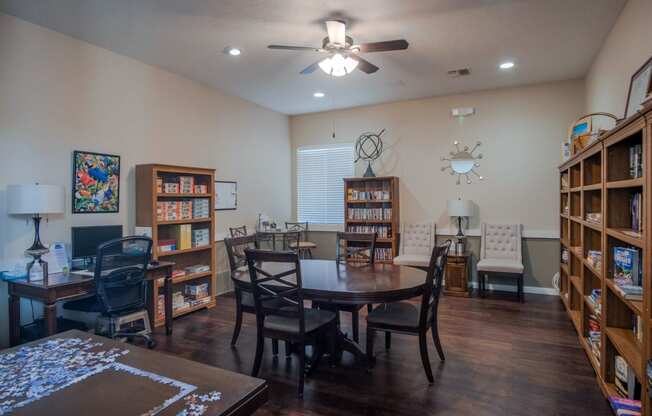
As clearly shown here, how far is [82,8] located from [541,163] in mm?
5639

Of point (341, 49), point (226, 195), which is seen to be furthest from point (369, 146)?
point (341, 49)

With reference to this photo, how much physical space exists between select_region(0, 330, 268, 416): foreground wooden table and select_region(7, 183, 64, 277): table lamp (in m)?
1.94

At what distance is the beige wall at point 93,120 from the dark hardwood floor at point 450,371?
169 cm

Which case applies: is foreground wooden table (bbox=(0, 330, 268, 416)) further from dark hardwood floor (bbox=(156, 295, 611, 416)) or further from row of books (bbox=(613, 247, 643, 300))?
row of books (bbox=(613, 247, 643, 300))

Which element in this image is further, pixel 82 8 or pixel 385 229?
pixel 385 229

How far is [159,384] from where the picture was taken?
1267mm

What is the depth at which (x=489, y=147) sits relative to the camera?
5.58 meters

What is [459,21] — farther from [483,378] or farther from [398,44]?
[483,378]

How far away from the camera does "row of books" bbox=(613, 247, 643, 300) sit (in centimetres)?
199

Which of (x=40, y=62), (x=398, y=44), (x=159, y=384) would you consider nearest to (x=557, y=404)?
(x=159, y=384)

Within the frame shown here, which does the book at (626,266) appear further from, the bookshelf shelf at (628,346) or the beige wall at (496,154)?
the beige wall at (496,154)

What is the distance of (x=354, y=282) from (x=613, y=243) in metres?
1.75

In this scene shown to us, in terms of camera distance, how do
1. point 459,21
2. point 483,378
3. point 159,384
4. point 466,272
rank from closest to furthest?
point 159,384 < point 483,378 < point 459,21 < point 466,272

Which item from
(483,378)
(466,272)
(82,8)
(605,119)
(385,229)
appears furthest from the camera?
(385,229)
